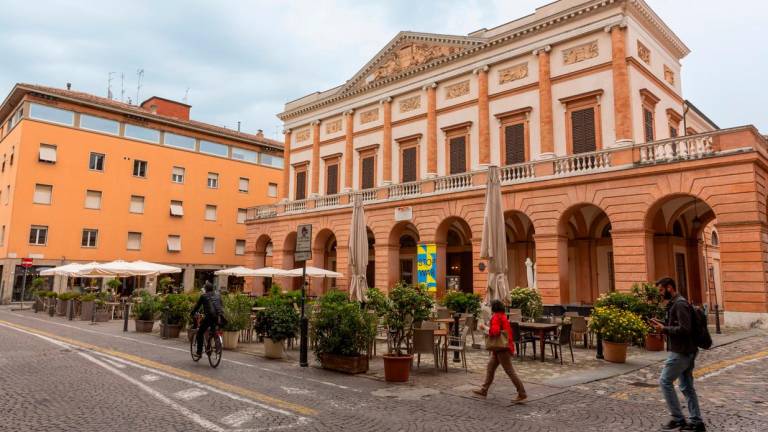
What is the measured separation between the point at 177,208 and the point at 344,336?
99.2ft

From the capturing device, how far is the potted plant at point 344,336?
28.9 feet

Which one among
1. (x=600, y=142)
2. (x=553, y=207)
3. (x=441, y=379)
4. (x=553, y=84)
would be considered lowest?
(x=441, y=379)

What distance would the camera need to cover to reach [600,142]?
1864 centimetres

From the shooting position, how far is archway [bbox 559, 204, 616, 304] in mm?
20266

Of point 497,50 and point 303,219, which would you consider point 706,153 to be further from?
point 303,219

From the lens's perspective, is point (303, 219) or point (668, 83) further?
point (303, 219)

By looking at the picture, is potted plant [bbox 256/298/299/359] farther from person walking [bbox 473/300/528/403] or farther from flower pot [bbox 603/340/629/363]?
flower pot [bbox 603/340/629/363]

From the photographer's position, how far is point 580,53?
19.6 m

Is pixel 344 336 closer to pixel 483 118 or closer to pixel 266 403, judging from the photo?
pixel 266 403

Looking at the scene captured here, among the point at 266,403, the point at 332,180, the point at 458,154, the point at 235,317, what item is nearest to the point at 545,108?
the point at 458,154

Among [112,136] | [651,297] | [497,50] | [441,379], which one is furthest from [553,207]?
[112,136]

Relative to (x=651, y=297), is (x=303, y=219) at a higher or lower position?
higher

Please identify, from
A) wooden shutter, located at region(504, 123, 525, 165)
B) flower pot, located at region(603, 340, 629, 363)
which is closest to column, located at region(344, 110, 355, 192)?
wooden shutter, located at region(504, 123, 525, 165)

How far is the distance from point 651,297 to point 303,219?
63.6ft
